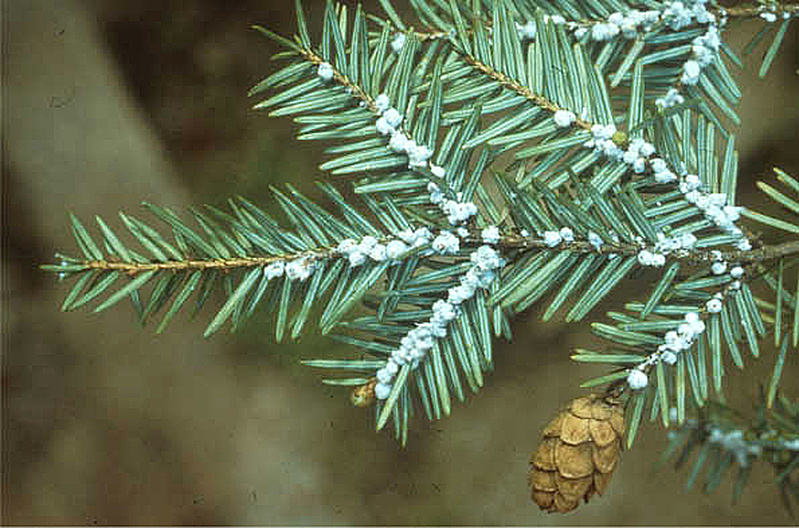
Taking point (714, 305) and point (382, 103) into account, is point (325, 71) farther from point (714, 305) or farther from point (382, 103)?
point (714, 305)

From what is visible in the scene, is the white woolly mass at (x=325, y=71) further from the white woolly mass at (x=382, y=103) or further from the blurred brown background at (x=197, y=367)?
the blurred brown background at (x=197, y=367)

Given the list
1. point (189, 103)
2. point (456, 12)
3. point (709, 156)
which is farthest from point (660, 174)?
point (189, 103)

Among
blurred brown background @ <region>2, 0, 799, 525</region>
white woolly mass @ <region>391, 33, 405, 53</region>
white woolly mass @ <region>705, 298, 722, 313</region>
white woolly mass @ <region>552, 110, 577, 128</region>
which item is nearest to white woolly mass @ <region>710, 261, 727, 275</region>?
white woolly mass @ <region>705, 298, 722, 313</region>

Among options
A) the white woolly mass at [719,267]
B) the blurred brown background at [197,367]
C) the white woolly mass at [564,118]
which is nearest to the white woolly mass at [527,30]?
the white woolly mass at [564,118]

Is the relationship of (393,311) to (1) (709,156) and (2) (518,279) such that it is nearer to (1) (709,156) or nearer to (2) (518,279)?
(2) (518,279)

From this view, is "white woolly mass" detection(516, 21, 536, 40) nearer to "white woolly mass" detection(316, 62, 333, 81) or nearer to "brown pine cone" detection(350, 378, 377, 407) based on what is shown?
"white woolly mass" detection(316, 62, 333, 81)
